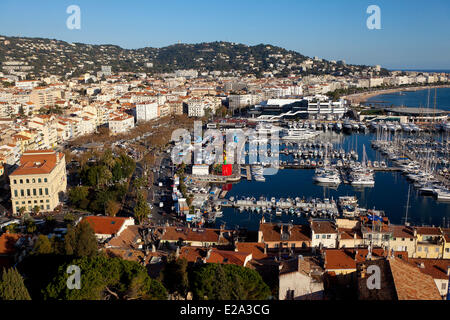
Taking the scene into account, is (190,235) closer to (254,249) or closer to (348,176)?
(254,249)

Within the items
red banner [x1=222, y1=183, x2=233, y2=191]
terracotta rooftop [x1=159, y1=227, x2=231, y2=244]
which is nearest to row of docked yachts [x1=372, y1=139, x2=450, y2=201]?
red banner [x1=222, y1=183, x2=233, y2=191]

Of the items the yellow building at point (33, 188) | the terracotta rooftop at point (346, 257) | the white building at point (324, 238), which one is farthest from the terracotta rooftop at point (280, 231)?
the yellow building at point (33, 188)

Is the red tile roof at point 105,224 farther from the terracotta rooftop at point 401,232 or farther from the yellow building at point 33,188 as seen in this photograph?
the terracotta rooftop at point 401,232

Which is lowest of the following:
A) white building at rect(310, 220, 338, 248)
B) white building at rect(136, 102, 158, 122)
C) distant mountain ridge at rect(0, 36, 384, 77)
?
white building at rect(310, 220, 338, 248)

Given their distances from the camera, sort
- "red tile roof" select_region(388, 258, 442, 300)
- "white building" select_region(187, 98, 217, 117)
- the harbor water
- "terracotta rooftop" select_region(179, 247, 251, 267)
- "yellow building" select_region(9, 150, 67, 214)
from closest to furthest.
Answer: "red tile roof" select_region(388, 258, 442, 300), "terracotta rooftop" select_region(179, 247, 251, 267), "yellow building" select_region(9, 150, 67, 214), "white building" select_region(187, 98, 217, 117), the harbor water

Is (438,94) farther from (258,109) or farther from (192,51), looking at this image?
(192,51)

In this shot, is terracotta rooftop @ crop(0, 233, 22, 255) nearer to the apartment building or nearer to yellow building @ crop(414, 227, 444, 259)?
yellow building @ crop(414, 227, 444, 259)

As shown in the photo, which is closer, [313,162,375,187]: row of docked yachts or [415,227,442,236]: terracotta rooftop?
[415,227,442,236]: terracotta rooftop
